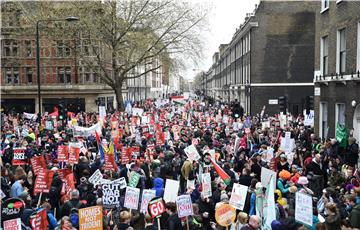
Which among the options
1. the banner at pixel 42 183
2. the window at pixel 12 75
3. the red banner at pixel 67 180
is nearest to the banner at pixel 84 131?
the red banner at pixel 67 180

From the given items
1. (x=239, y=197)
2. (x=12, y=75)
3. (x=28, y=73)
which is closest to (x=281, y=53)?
(x=28, y=73)

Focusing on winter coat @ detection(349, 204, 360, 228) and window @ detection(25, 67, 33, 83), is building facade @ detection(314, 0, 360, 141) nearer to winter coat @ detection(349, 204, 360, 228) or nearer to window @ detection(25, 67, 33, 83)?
winter coat @ detection(349, 204, 360, 228)

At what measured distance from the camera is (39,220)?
328 inches

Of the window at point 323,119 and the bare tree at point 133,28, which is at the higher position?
the bare tree at point 133,28

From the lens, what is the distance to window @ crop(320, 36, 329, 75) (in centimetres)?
2169

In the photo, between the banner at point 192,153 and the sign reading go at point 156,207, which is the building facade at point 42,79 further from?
the sign reading go at point 156,207

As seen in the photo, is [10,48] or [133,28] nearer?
[133,28]

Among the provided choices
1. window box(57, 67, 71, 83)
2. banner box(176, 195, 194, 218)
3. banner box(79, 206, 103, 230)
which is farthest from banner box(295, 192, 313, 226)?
window box(57, 67, 71, 83)

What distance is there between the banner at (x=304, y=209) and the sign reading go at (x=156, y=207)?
2476 millimetres

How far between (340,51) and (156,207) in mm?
14022

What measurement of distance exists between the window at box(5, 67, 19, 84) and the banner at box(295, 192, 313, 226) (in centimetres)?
→ 4715

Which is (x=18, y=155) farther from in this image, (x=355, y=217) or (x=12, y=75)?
(x=12, y=75)

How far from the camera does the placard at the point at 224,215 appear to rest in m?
8.60

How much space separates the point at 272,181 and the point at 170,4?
32.2 m
